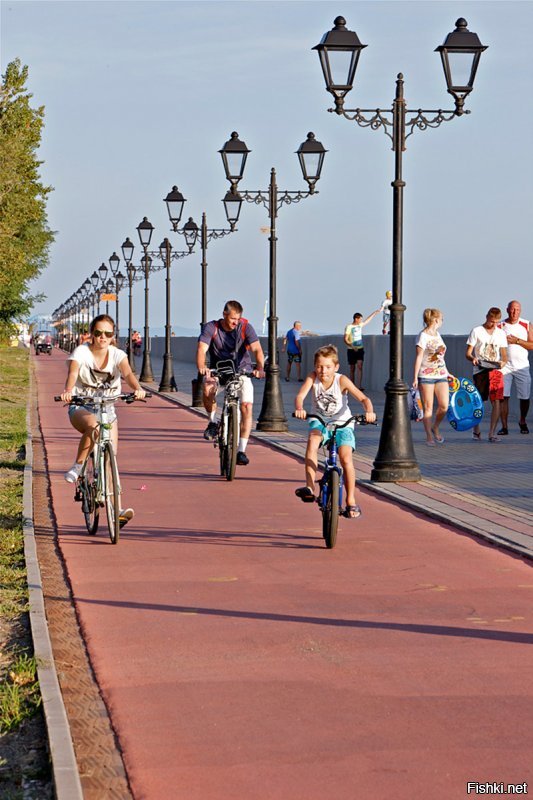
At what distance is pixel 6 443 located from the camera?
20.0m

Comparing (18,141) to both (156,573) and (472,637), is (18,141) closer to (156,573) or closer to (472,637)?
(156,573)

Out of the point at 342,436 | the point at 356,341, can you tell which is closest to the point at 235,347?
the point at 342,436

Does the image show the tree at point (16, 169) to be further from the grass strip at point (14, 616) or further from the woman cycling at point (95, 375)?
the woman cycling at point (95, 375)

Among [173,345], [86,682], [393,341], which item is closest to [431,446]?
[393,341]

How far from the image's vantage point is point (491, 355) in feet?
65.2

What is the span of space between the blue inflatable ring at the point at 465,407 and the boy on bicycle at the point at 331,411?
9542 millimetres

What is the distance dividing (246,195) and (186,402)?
9748 millimetres

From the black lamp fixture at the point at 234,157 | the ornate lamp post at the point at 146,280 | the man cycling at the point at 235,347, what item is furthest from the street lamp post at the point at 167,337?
the man cycling at the point at 235,347

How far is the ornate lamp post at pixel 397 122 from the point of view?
14.6m

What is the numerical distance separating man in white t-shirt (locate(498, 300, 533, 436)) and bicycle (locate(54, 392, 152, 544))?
1022cm

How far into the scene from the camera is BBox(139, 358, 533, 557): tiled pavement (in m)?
11.2

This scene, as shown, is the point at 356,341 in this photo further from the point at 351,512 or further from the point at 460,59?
the point at 351,512

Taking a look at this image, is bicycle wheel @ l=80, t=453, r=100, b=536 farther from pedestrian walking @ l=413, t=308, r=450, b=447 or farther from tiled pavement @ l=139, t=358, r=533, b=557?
pedestrian walking @ l=413, t=308, r=450, b=447

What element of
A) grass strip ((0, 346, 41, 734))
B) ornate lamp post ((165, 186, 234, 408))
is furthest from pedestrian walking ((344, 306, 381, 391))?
grass strip ((0, 346, 41, 734))
